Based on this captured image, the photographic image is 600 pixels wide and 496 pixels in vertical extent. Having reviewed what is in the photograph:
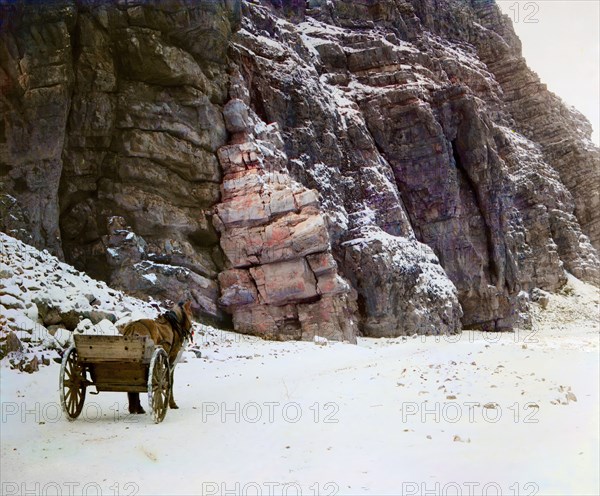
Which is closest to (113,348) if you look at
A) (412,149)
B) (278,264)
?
(278,264)

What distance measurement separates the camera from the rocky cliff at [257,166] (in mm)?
19578

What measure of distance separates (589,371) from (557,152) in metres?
67.0

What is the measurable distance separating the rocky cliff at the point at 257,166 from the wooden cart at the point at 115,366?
13.5m

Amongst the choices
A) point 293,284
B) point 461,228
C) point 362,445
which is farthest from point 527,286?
point 362,445

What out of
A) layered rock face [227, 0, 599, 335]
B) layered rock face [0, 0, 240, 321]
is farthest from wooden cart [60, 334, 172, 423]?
layered rock face [227, 0, 599, 335]

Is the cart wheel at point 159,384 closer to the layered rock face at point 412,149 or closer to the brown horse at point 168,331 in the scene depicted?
the brown horse at point 168,331

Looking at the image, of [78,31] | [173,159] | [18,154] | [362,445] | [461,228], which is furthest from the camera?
[461,228]

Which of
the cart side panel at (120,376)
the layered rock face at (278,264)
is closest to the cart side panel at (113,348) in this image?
the cart side panel at (120,376)

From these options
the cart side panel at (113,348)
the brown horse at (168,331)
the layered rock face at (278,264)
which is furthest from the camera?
the layered rock face at (278,264)

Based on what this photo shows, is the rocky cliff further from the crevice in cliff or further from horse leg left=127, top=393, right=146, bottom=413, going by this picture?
horse leg left=127, top=393, right=146, bottom=413

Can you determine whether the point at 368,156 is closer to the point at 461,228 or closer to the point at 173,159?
the point at 461,228

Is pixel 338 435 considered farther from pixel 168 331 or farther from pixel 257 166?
pixel 257 166

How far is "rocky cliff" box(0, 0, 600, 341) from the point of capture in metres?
19.6

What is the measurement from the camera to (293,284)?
2177 centimetres
